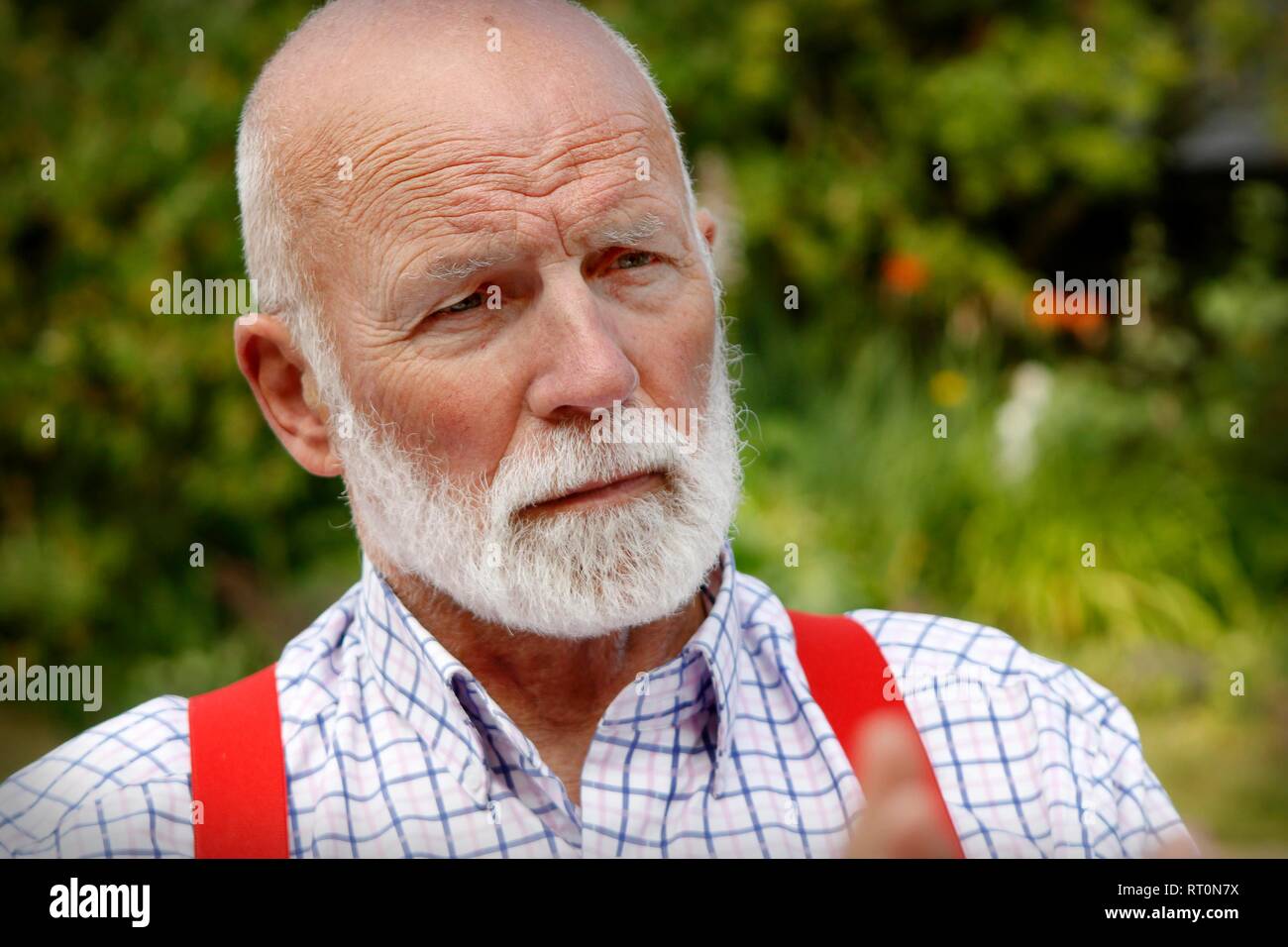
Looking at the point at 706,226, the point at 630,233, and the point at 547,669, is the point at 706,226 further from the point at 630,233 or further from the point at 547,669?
the point at 547,669

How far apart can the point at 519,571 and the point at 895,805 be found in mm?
600

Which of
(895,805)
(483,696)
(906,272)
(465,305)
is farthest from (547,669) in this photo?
(906,272)

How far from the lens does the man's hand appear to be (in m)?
1.06

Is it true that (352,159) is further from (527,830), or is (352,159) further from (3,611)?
(3,611)

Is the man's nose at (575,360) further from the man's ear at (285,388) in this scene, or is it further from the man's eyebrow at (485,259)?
the man's ear at (285,388)

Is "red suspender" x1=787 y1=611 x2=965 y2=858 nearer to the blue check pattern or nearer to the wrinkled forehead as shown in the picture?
the blue check pattern

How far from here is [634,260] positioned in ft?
5.13

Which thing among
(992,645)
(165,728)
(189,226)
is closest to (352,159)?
(165,728)

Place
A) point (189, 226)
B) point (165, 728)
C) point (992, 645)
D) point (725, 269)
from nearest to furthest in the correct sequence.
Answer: point (165, 728)
point (992, 645)
point (189, 226)
point (725, 269)

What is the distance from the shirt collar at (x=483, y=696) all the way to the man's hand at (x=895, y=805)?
470 millimetres

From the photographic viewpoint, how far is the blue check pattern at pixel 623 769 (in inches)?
59.1

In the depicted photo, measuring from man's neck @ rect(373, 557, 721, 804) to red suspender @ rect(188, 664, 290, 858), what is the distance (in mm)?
250

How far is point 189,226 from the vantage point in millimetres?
3969

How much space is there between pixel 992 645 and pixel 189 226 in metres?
3.15
